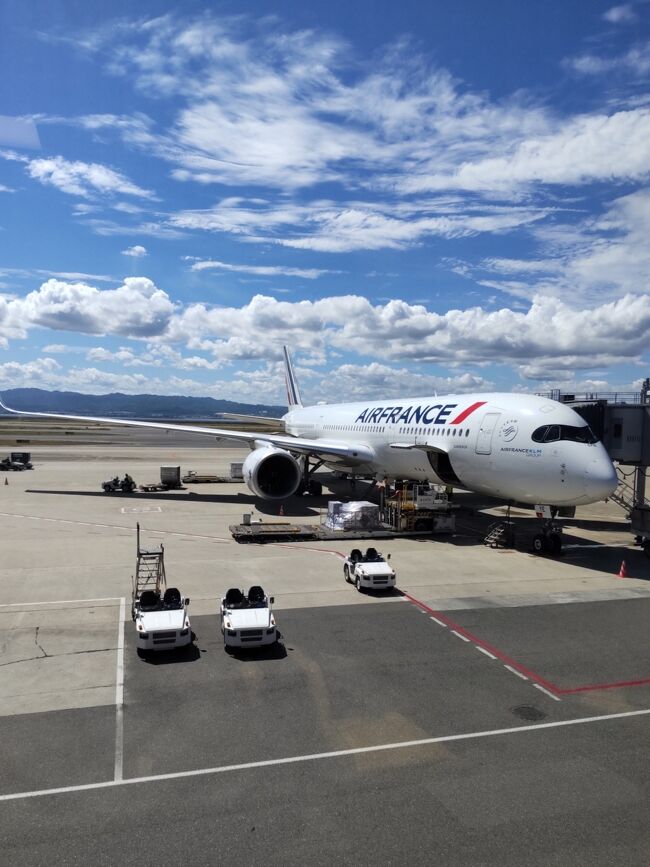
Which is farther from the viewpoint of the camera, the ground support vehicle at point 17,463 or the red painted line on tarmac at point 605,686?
the ground support vehicle at point 17,463

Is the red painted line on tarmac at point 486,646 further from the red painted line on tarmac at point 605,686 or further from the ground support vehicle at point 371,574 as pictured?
the ground support vehicle at point 371,574

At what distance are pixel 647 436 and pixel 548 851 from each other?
23300mm

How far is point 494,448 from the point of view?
24.4 meters

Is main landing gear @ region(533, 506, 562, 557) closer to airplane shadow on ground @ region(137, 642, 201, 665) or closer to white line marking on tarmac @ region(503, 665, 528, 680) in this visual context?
white line marking on tarmac @ region(503, 665, 528, 680)

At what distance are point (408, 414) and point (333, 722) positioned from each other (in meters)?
22.3

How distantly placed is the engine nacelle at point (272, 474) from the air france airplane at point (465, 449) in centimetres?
5

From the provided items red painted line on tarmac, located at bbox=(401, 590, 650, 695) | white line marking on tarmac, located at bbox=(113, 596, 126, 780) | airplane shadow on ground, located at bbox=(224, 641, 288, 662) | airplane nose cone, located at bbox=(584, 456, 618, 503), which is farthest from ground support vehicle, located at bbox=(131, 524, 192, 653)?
airplane nose cone, located at bbox=(584, 456, 618, 503)

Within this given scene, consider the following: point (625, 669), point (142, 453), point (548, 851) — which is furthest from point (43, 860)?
point (142, 453)

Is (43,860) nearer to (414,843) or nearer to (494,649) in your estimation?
(414,843)

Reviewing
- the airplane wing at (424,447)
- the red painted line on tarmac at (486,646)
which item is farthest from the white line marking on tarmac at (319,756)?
the airplane wing at (424,447)

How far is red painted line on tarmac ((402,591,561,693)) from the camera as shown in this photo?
12555 mm

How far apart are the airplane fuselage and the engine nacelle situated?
4100 mm

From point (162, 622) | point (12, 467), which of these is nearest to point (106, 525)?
point (162, 622)

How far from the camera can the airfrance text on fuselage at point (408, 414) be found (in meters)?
28.6
